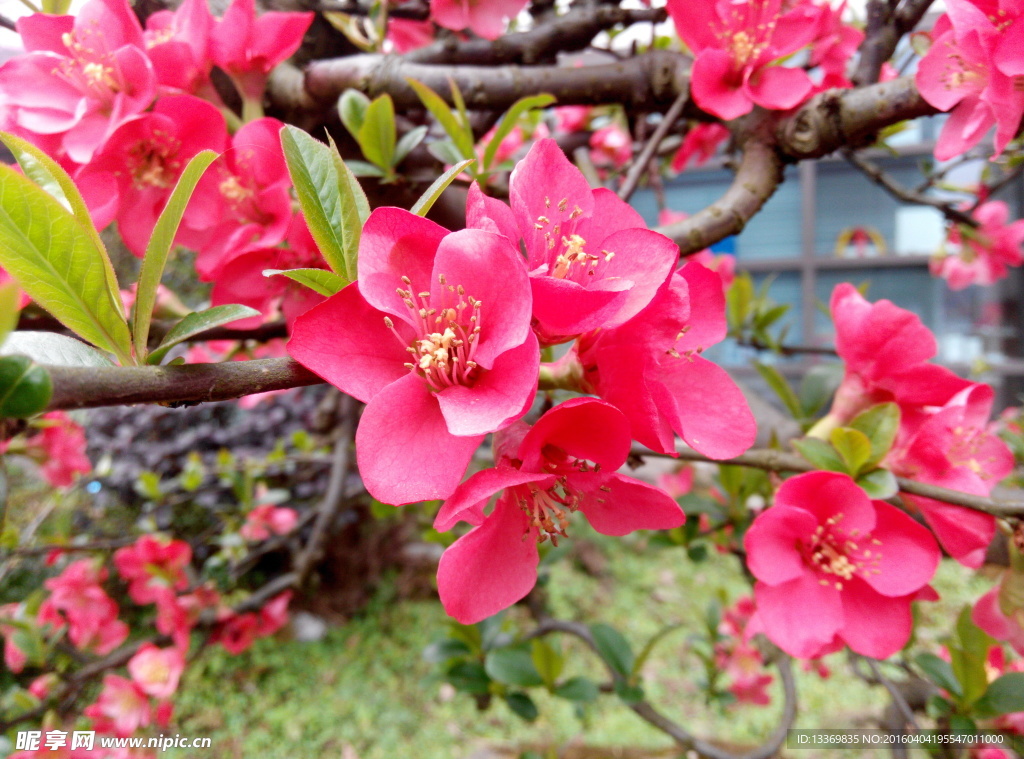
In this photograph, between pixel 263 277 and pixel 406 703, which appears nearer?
pixel 263 277

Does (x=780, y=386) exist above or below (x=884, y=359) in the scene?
below

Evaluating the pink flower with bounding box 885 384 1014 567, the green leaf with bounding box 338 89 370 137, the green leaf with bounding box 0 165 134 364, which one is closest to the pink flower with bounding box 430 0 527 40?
the green leaf with bounding box 338 89 370 137

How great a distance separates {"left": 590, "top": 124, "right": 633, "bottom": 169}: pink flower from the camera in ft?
4.34

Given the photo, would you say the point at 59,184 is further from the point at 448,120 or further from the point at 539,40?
the point at 539,40

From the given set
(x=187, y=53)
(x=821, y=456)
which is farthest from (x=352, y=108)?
(x=821, y=456)

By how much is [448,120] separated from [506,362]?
0.35 metres

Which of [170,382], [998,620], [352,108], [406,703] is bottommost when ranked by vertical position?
[406,703]

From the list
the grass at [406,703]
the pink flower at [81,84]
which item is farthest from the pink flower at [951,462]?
the grass at [406,703]

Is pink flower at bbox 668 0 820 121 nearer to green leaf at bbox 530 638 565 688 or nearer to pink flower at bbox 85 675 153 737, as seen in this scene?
green leaf at bbox 530 638 565 688

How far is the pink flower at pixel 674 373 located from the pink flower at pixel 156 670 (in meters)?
1.06

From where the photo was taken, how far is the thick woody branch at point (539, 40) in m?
0.77

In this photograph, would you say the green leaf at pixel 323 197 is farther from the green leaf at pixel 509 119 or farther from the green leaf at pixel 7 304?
the green leaf at pixel 509 119

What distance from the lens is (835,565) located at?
1.56 ft

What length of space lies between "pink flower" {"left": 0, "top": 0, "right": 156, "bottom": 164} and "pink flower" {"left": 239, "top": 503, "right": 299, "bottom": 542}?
3.65ft
